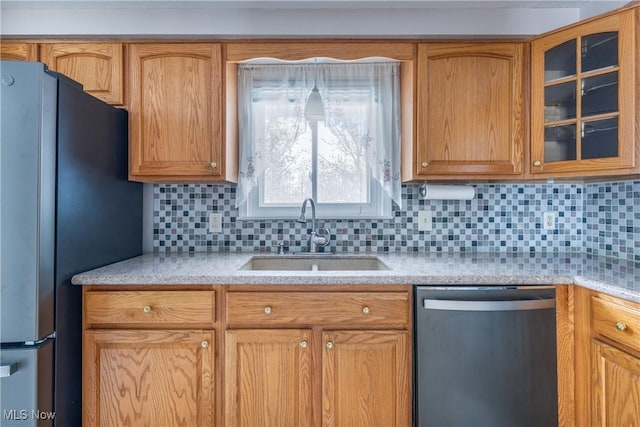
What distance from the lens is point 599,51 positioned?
1425 millimetres

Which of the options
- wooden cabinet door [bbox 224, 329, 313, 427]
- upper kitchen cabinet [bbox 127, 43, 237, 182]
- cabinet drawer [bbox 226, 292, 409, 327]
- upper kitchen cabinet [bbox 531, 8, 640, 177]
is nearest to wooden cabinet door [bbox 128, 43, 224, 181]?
upper kitchen cabinet [bbox 127, 43, 237, 182]


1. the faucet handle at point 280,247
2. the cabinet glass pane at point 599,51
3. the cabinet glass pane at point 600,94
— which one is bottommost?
the faucet handle at point 280,247

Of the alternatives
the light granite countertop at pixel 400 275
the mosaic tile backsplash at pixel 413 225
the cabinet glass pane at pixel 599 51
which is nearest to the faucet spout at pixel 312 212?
the mosaic tile backsplash at pixel 413 225

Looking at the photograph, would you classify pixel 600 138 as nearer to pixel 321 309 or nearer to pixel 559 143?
pixel 559 143

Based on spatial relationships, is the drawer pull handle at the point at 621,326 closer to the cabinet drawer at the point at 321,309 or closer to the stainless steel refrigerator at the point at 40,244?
the cabinet drawer at the point at 321,309

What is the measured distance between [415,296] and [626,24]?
140 cm

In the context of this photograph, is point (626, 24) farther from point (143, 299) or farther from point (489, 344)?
point (143, 299)

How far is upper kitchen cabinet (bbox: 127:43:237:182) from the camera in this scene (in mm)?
1667

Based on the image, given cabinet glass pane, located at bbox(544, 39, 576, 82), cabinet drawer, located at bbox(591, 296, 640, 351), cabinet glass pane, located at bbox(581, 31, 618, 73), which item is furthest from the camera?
cabinet glass pane, located at bbox(544, 39, 576, 82)

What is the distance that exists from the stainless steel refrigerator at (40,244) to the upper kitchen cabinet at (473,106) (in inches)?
60.6

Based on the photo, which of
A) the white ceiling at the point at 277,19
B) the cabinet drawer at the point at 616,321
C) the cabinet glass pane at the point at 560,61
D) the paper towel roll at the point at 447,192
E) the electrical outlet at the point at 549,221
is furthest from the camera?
the electrical outlet at the point at 549,221

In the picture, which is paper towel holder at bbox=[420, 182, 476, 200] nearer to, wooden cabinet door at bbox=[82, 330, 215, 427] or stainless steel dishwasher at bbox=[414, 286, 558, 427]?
stainless steel dishwasher at bbox=[414, 286, 558, 427]

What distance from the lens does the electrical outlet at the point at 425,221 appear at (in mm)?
1973

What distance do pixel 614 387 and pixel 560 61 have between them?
1.37 m
